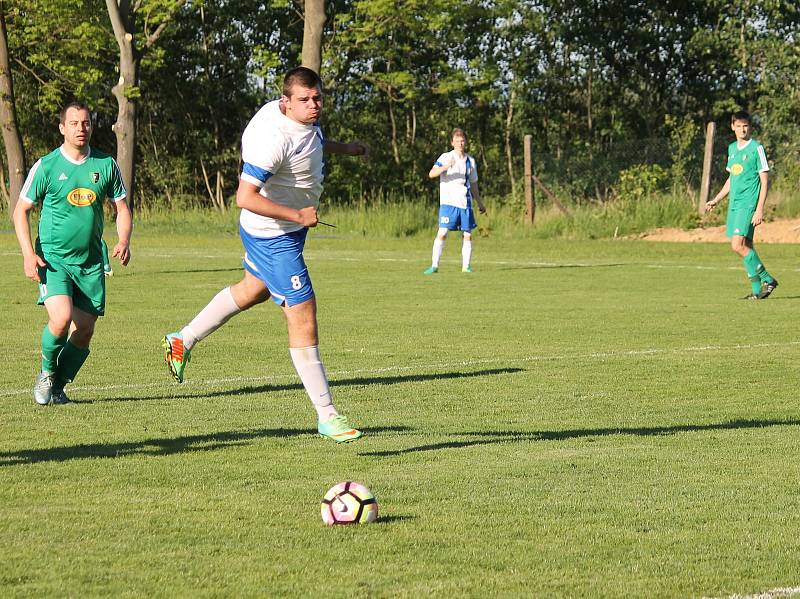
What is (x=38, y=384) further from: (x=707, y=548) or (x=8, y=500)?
(x=707, y=548)

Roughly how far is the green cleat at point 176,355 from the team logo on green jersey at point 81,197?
3.56 ft

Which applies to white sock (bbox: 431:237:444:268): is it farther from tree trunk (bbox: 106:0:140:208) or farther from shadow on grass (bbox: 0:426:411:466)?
tree trunk (bbox: 106:0:140:208)

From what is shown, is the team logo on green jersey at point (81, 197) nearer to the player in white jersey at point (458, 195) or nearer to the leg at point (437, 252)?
the leg at point (437, 252)

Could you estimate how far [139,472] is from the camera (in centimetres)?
682

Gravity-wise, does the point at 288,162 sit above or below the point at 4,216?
above

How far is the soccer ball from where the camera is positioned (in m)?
5.65

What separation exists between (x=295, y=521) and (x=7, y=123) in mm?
36642

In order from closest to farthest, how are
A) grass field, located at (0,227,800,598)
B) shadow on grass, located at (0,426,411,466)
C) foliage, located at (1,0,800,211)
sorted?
grass field, located at (0,227,800,598) < shadow on grass, located at (0,426,411,466) < foliage, located at (1,0,800,211)

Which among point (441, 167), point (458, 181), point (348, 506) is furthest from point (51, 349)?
point (458, 181)

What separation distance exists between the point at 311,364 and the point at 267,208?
883mm

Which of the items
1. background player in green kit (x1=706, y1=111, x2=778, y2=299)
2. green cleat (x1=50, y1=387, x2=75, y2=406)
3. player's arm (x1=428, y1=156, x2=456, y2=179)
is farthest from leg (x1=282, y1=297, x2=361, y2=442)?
player's arm (x1=428, y1=156, x2=456, y2=179)

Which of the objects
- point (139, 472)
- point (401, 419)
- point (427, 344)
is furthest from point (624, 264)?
point (139, 472)

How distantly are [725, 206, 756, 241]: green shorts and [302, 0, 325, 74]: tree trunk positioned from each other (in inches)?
794

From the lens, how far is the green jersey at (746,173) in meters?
16.8
